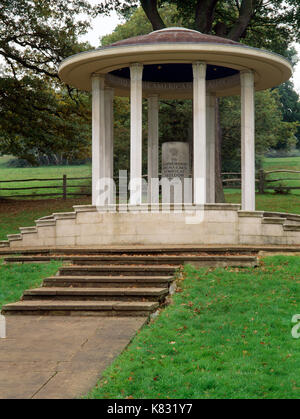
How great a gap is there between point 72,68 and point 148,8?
879 centimetres

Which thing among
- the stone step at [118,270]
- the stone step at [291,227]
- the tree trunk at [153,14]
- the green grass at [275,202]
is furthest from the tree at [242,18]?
the stone step at [118,270]

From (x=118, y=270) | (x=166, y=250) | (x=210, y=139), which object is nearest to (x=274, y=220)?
(x=166, y=250)

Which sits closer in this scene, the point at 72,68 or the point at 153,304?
the point at 153,304

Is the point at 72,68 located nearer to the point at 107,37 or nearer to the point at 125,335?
the point at 125,335

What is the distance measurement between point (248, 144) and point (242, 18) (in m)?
8.87

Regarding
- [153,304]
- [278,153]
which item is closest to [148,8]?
[153,304]

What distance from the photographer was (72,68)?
15.7 meters

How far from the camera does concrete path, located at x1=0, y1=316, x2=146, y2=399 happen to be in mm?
5547

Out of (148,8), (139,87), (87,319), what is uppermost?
(148,8)

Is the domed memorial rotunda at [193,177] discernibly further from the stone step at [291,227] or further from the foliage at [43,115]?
the foliage at [43,115]

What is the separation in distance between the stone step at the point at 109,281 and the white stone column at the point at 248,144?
5.80 m

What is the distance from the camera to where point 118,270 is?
11.2m

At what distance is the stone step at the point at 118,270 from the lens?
36.1 ft

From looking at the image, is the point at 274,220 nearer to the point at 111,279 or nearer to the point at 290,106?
the point at 111,279
